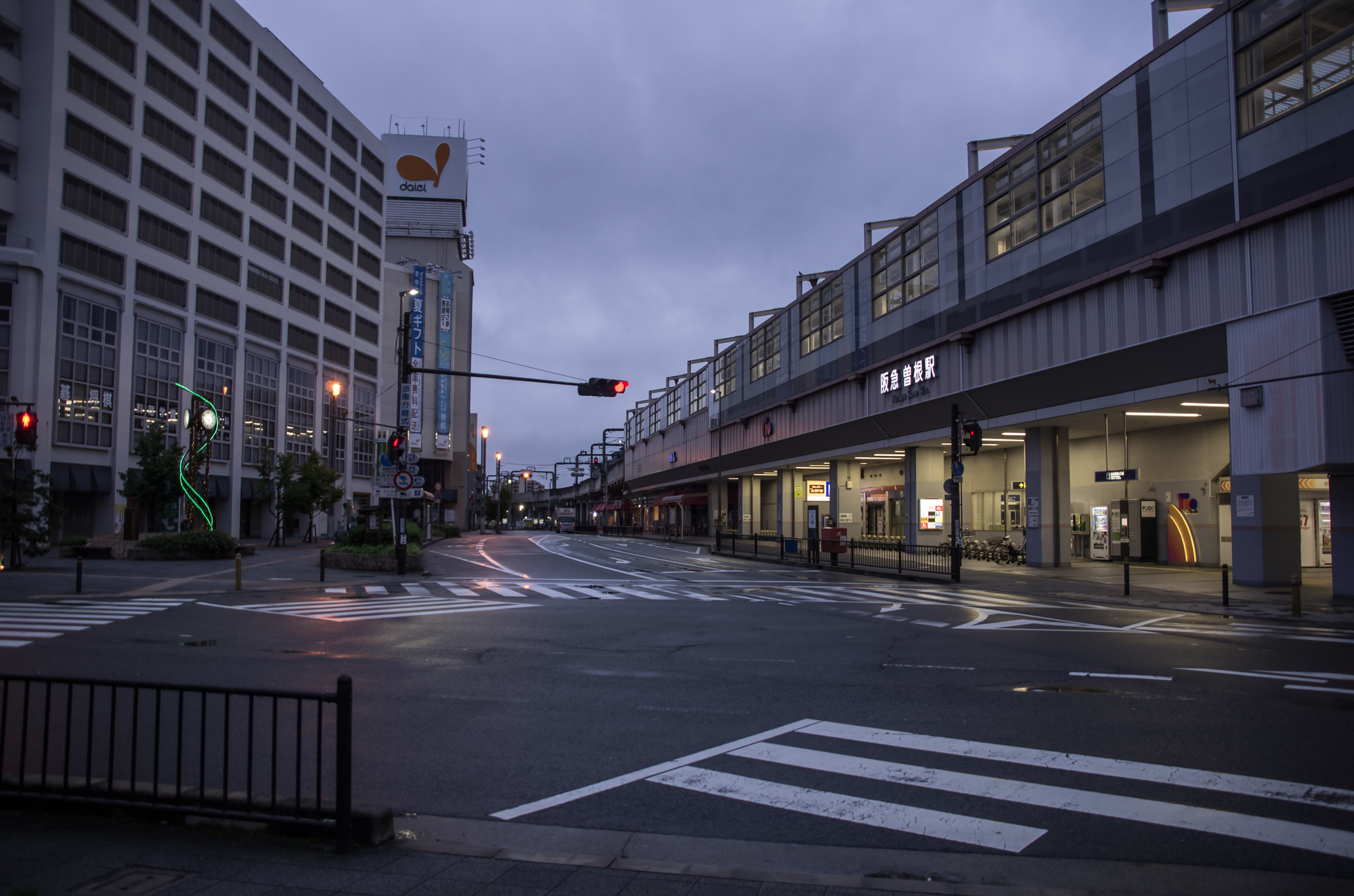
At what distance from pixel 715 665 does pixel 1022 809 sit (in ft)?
19.7

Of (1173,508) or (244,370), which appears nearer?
(1173,508)

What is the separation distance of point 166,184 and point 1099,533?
53080 mm

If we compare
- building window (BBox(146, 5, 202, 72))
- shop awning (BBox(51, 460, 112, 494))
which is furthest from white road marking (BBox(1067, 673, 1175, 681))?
building window (BBox(146, 5, 202, 72))

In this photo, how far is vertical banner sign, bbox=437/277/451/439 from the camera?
86.1m

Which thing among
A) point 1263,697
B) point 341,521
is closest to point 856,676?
point 1263,697

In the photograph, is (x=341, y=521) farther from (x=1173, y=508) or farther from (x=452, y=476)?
(x=1173, y=508)

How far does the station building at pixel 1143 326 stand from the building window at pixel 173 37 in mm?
39950

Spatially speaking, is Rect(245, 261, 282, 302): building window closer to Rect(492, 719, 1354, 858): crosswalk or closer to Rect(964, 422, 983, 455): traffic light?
Rect(964, 422, 983, 455): traffic light

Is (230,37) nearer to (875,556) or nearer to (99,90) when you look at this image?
(99,90)

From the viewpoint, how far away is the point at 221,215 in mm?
52062

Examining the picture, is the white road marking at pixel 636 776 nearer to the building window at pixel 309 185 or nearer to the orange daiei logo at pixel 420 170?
the building window at pixel 309 185

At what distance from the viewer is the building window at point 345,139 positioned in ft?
219

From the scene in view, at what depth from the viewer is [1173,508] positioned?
32.1 m

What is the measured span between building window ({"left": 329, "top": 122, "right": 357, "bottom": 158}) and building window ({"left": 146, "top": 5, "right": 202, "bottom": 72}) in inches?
635
